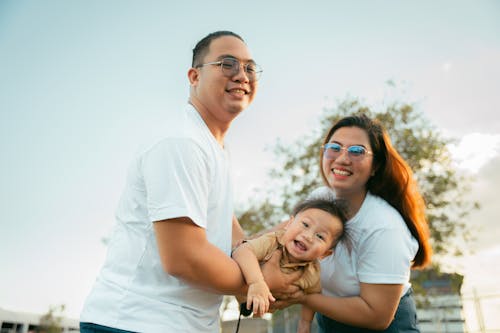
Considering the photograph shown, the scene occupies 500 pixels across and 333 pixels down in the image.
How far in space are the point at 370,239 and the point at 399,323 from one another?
668 mm

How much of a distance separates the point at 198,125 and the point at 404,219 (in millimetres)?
1676

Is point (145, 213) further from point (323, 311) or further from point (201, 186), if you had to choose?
point (323, 311)

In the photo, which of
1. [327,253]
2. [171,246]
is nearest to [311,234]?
[327,253]

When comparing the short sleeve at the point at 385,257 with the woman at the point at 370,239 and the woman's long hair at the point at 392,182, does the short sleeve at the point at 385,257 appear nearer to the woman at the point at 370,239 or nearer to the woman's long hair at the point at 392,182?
the woman at the point at 370,239

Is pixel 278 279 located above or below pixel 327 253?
below

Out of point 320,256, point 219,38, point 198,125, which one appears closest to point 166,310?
point 198,125

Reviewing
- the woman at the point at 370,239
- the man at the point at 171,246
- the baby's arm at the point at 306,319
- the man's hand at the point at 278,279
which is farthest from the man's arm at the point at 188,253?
the baby's arm at the point at 306,319

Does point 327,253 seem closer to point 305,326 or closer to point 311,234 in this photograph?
point 311,234

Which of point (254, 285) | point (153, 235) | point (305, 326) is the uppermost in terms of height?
point (153, 235)

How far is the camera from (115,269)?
2262 mm

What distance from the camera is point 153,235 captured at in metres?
2.25

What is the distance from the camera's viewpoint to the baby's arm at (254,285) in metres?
2.37

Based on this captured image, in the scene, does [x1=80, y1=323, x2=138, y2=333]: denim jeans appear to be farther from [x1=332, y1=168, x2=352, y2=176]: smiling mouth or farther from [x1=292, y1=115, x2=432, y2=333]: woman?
[x1=332, y1=168, x2=352, y2=176]: smiling mouth

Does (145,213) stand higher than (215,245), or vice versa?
(145,213)
